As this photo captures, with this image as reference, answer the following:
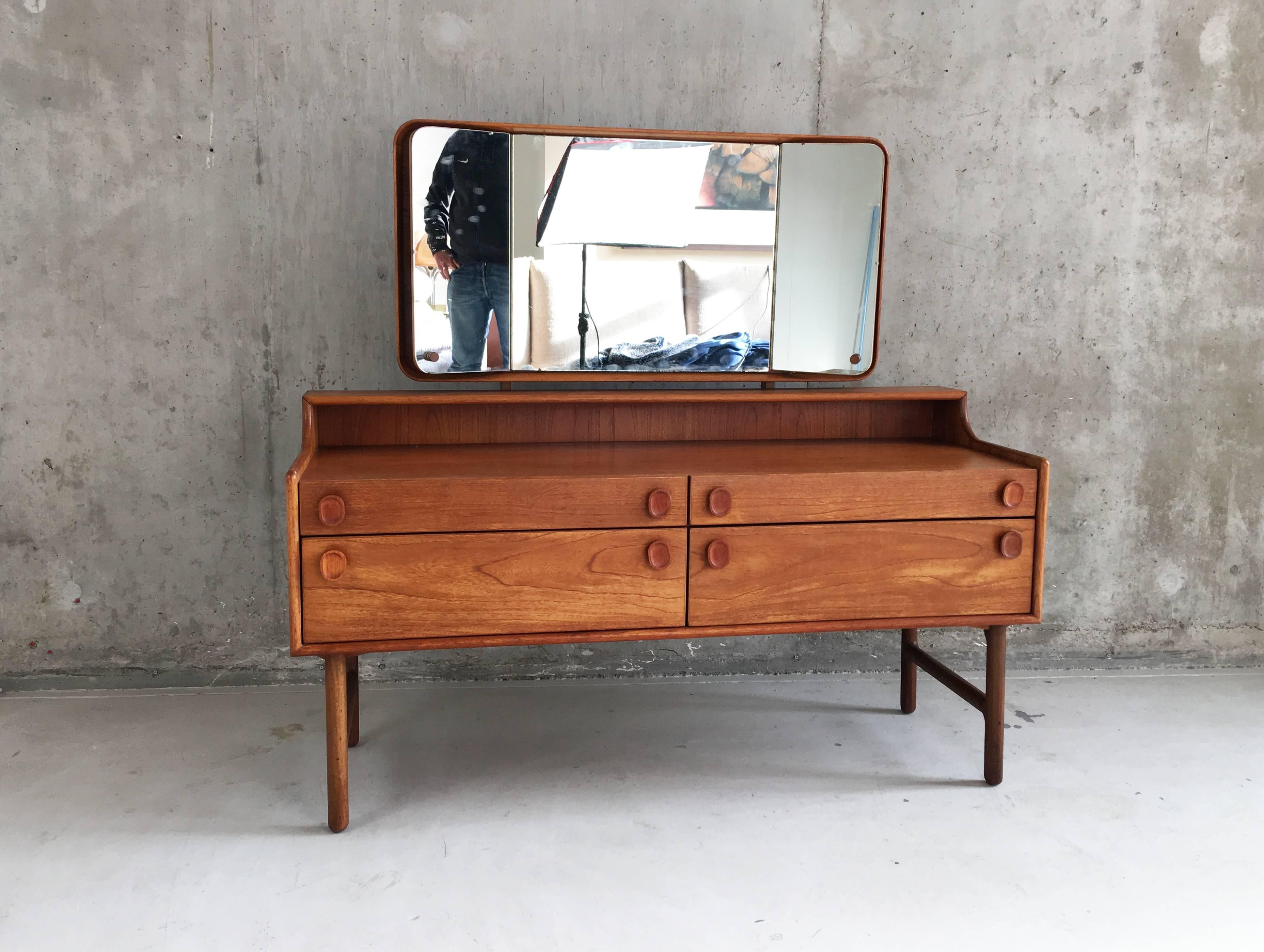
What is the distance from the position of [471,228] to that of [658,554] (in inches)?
38.7

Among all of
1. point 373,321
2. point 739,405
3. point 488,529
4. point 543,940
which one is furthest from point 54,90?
point 543,940

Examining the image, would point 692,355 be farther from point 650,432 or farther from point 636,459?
point 636,459

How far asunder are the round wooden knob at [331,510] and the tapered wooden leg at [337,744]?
32 centimetres

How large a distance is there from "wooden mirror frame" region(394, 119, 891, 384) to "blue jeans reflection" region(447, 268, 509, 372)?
0.05 metres

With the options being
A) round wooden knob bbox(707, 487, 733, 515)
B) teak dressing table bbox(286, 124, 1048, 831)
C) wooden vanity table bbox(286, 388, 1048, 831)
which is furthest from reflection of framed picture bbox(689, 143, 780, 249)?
round wooden knob bbox(707, 487, 733, 515)

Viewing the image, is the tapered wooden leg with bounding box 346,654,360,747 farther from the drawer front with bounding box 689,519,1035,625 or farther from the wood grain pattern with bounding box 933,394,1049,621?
the wood grain pattern with bounding box 933,394,1049,621

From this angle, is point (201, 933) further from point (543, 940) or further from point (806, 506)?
point (806, 506)

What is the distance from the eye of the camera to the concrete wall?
257 centimetres

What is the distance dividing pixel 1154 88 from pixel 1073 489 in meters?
1.25

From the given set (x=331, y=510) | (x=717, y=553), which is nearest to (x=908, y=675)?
(x=717, y=553)

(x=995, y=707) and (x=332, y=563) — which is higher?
(x=332, y=563)

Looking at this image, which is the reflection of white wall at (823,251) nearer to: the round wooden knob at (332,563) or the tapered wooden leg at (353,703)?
the round wooden knob at (332,563)

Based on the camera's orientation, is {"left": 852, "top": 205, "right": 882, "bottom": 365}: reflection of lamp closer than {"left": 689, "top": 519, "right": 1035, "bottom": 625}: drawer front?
No

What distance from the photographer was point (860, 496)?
2100 mm
